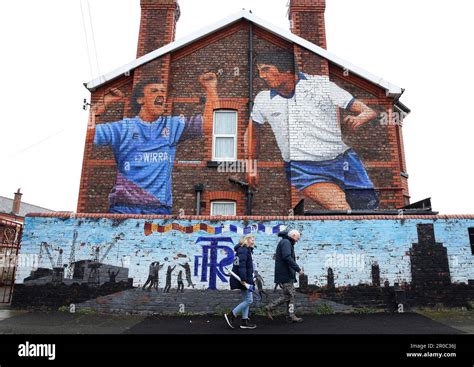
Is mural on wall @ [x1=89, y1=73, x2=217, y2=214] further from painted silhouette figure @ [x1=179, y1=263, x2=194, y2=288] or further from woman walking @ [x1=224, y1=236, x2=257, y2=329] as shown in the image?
woman walking @ [x1=224, y1=236, x2=257, y2=329]

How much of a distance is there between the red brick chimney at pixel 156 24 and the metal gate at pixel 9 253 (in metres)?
7.45

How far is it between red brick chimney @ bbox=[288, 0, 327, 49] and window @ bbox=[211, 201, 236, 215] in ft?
23.2

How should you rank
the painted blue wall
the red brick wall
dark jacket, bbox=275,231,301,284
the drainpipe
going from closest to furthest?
dark jacket, bbox=275,231,301,284 < the painted blue wall < the drainpipe < the red brick wall

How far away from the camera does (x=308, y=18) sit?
13.3 m

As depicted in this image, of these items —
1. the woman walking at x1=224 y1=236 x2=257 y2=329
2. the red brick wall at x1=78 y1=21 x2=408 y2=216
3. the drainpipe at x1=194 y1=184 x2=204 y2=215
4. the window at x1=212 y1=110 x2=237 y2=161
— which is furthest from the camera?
the window at x1=212 y1=110 x2=237 y2=161

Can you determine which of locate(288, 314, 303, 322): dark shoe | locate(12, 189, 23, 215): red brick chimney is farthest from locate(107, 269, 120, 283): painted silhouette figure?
locate(12, 189, 23, 215): red brick chimney

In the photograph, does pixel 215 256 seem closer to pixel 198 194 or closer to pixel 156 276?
pixel 156 276

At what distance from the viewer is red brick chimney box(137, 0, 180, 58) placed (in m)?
13.3

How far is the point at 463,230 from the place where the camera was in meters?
8.16

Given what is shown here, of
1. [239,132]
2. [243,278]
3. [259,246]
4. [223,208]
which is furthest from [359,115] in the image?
[243,278]

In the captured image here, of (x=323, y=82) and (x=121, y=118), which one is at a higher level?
(x=323, y=82)

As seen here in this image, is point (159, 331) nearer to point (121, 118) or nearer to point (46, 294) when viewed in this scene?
point (46, 294)

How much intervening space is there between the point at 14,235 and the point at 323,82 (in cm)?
1129
